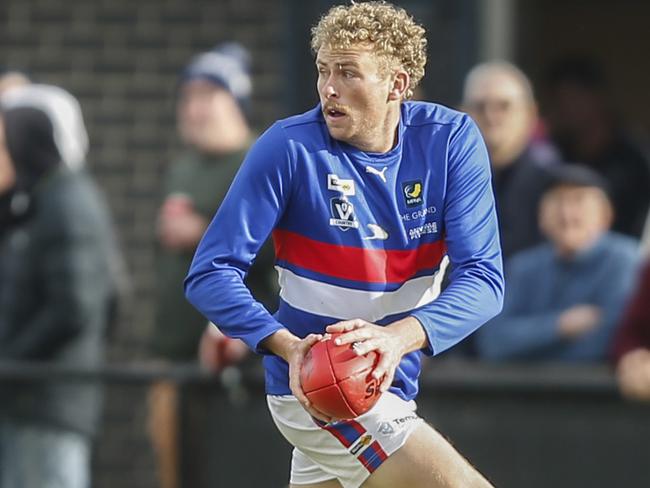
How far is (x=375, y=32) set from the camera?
15.4ft

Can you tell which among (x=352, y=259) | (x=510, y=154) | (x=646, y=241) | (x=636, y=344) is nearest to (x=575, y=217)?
(x=646, y=241)

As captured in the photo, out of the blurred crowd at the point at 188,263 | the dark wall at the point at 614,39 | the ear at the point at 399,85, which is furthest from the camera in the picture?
the dark wall at the point at 614,39

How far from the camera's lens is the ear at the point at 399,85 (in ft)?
15.8

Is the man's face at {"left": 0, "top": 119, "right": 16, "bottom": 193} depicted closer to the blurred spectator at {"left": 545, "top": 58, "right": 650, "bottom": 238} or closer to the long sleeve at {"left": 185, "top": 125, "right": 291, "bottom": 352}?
the blurred spectator at {"left": 545, "top": 58, "right": 650, "bottom": 238}

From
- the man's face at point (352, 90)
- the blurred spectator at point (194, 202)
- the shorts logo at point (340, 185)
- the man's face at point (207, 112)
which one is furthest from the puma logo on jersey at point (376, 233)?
the man's face at point (207, 112)

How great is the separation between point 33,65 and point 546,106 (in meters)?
3.75

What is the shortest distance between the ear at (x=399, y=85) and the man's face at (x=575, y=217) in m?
3.10

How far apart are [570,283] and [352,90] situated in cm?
337

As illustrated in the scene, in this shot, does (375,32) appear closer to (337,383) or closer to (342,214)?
(342,214)

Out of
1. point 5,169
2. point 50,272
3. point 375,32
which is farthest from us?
point 5,169

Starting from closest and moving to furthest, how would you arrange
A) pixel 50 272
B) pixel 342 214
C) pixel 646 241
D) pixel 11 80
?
pixel 342 214, pixel 50 272, pixel 646 241, pixel 11 80

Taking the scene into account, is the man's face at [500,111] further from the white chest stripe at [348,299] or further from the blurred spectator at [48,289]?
the white chest stripe at [348,299]

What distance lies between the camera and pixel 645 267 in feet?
24.8

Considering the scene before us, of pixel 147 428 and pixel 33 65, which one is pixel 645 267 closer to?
pixel 147 428
